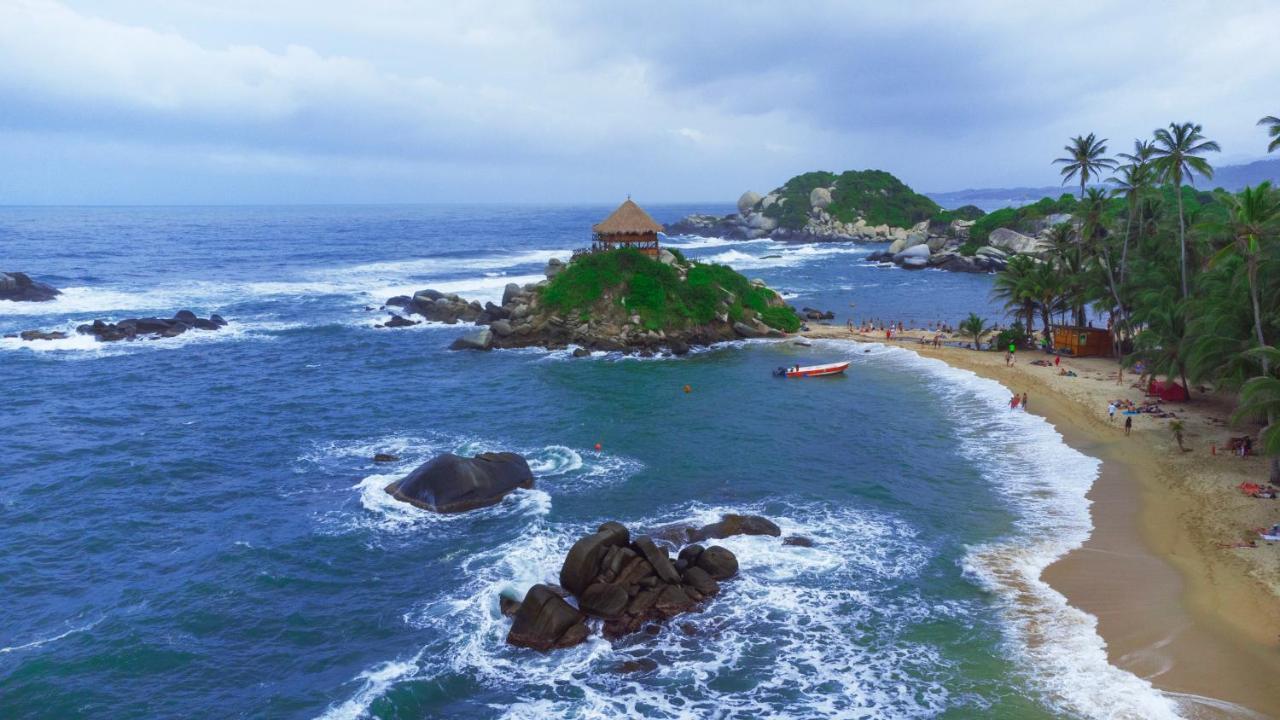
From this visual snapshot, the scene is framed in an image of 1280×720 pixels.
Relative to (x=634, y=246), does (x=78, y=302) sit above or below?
below

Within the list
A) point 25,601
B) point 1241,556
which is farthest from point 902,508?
point 25,601

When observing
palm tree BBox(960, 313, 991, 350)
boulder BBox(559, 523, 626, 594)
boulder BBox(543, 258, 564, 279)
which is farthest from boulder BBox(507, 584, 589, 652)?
palm tree BBox(960, 313, 991, 350)

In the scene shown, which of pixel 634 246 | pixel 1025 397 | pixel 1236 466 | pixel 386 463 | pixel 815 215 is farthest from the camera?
pixel 815 215

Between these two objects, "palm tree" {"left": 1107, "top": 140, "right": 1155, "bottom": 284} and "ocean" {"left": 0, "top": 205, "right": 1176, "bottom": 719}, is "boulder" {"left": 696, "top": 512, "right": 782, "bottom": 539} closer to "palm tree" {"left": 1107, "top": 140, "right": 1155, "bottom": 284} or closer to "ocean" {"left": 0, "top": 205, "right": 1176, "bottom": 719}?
"ocean" {"left": 0, "top": 205, "right": 1176, "bottom": 719}

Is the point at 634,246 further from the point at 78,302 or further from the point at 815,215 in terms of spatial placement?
the point at 815,215

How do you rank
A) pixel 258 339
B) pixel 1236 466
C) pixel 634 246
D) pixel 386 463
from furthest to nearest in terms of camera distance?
pixel 634 246, pixel 258 339, pixel 386 463, pixel 1236 466

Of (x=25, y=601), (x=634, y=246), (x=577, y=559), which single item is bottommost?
(x=25, y=601)
